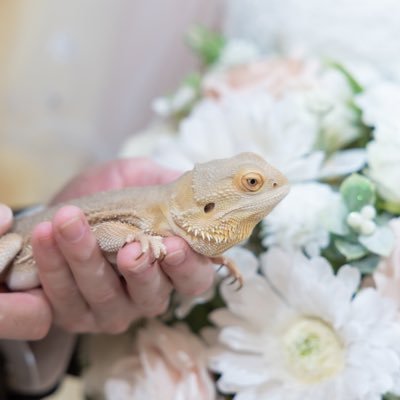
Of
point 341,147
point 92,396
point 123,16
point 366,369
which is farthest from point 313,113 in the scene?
point 123,16

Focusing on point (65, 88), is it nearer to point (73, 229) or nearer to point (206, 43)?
point (206, 43)

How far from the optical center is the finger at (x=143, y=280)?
0.47 meters

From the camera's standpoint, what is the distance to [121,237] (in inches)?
19.5

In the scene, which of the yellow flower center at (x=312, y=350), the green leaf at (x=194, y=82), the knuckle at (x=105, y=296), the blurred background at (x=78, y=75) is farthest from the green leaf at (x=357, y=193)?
the blurred background at (x=78, y=75)

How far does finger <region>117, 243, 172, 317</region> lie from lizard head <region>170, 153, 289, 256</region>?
37 millimetres

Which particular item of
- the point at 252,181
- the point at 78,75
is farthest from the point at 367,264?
the point at 78,75

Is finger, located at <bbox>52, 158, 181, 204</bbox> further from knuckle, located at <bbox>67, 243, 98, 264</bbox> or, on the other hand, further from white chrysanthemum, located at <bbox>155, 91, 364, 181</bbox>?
knuckle, located at <bbox>67, 243, 98, 264</bbox>

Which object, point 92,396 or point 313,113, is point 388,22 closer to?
point 313,113

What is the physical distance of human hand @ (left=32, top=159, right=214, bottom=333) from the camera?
0.47 meters

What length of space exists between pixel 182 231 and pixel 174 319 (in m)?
0.19

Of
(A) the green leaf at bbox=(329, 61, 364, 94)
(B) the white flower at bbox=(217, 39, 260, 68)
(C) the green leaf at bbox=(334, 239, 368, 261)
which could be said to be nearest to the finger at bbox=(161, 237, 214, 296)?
(C) the green leaf at bbox=(334, 239, 368, 261)

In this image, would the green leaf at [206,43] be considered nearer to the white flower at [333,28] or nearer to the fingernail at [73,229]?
the white flower at [333,28]

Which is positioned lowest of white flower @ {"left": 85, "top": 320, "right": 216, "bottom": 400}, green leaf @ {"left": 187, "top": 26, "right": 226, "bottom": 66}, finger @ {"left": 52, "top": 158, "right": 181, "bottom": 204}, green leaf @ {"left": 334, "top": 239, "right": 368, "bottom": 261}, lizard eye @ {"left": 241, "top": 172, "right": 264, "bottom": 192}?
white flower @ {"left": 85, "top": 320, "right": 216, "bottom": 400}

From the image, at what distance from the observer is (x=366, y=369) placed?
0.51m
